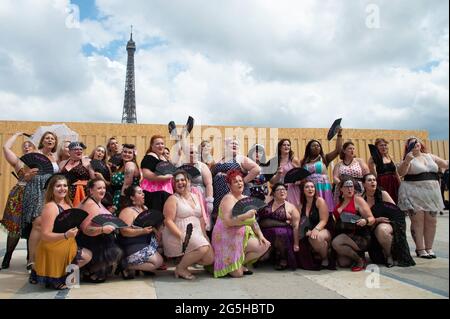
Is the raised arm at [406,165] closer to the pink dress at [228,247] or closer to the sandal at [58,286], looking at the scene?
the pink dress at [228,247]

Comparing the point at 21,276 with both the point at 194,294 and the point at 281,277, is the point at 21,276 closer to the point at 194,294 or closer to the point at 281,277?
the point at 194,294

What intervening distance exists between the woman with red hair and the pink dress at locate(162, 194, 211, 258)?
9.66 feet

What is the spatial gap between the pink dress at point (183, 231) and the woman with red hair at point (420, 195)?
295 centimetres

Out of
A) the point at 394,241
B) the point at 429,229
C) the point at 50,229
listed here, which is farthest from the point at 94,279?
the point at 429,229

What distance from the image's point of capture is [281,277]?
3.91m

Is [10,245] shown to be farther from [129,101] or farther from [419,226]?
[129,101]

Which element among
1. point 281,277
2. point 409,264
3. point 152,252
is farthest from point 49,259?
point 409,264

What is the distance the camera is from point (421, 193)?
194 inches

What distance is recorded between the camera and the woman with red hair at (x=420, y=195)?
4910 mm

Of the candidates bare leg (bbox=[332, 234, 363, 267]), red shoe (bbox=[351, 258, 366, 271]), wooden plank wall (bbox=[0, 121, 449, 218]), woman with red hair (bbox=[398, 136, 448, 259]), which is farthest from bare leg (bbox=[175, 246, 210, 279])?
wooden plank wall (bbox=[0, 121, 449, 218])

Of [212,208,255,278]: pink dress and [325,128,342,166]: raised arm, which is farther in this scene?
[325,128,342,166]: raised arm

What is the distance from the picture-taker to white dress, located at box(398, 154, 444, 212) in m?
4.90

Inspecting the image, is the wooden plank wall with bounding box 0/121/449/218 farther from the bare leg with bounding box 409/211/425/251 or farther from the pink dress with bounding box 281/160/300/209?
the bare leg with bounding box 409/211/425/251

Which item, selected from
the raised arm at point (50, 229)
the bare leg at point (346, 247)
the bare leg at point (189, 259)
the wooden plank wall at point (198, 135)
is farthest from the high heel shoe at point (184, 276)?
the wooden plank wall at point (198, 135)
